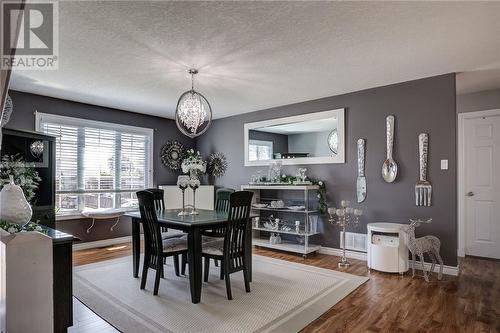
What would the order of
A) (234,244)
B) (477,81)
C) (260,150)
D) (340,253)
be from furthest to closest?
(260,150) → (340,253) → (477,81) → (234,244)

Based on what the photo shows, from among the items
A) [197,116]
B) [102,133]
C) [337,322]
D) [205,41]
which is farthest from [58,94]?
[337,322]

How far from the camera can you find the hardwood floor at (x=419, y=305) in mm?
2305


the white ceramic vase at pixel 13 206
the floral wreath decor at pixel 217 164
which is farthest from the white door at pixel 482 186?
the white ceramic vase at pixel 13 206

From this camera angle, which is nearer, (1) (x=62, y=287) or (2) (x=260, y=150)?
(1) (x=62, y=287)

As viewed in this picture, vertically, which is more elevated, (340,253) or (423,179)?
(423,179)

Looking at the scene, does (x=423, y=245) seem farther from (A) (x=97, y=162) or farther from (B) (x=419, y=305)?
(A) (x=97, y=162)

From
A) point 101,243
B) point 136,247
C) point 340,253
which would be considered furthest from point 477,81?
point 101,243

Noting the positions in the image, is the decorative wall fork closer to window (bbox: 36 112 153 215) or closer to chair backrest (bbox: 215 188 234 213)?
chair backrest (bbox: 215 188 234 213)

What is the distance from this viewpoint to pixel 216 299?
2.82m

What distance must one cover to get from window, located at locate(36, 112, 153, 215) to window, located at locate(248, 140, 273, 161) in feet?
6.65

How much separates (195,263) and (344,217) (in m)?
2.33

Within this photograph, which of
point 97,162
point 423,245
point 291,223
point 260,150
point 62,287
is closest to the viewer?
point 62,287

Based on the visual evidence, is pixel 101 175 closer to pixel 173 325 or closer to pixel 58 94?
pixel 58 94

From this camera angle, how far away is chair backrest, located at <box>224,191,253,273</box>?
2845 mm
